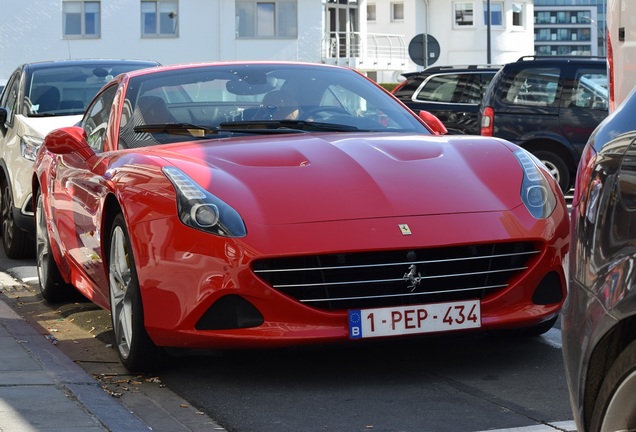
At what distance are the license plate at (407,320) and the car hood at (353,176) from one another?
398 millimetres

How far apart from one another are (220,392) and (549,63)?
10.8 meters

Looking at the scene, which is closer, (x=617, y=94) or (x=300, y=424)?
(x=300, y=424)

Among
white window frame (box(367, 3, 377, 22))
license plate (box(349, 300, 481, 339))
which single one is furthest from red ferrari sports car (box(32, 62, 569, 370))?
white window frame (box(367, 3, 377, 22))

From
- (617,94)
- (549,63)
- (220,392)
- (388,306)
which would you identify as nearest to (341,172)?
(388,306)

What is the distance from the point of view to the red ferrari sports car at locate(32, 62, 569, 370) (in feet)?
18.0

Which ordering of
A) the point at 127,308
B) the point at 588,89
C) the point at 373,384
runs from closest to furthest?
the point at 373,384 → the point at 127,308 → the point at 588,89

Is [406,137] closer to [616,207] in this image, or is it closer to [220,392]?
[220,392]

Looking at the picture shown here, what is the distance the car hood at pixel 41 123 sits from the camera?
11183mm

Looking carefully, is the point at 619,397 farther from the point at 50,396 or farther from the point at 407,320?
the point at 50,396

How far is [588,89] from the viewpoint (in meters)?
15.4

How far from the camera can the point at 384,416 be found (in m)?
5.14

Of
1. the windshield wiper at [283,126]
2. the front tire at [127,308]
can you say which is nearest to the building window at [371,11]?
the windshield wiper at [283,126]

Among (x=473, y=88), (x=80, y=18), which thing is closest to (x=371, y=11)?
(x=80, y=18)

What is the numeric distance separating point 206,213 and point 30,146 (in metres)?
5.83
